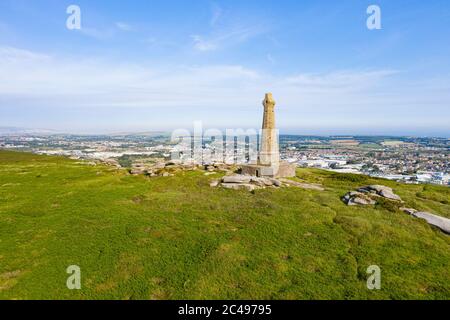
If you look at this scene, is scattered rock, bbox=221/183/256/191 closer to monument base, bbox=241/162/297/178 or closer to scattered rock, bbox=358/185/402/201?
monument base, bbox=241/162/297/178

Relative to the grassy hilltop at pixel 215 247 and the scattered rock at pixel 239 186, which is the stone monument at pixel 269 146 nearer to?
the scattered rock at pixel 239 186

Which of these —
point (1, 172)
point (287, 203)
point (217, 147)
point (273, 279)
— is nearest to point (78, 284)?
point (273, 279)

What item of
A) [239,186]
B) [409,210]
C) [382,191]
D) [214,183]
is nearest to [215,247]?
[239,186]

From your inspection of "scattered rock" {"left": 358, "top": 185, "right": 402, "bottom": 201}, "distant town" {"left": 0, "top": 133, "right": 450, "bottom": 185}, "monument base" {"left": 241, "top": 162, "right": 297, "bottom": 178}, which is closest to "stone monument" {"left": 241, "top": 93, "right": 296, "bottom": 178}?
"monument base" {"left": 241, "top": 162, "right": 297, "bottom": 178}

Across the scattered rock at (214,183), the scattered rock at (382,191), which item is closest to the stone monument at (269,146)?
the scattered rock at (214,183)

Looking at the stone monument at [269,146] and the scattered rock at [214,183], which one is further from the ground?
the stone monument at [269,146]

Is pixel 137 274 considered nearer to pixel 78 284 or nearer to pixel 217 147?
pixel 78 284
